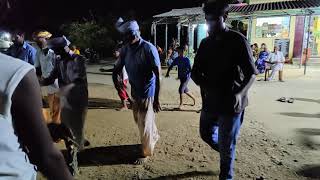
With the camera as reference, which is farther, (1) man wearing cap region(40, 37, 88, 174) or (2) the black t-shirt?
(1) man wearing cap region(40, 37, 88, 174)

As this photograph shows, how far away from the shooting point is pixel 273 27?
20297mm

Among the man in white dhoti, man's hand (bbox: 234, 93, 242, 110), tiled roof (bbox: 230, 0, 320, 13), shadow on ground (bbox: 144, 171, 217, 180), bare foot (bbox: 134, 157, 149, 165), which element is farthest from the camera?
tiled roof (bbox: 230, 0, 320, 13)

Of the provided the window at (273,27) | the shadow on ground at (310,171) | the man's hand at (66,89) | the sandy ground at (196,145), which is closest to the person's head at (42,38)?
the man's hand at (66,89)

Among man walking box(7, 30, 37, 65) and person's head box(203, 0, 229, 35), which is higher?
person's head box(203, 0, 229, 35)

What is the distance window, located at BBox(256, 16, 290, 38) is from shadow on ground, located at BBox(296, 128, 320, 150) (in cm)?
1460

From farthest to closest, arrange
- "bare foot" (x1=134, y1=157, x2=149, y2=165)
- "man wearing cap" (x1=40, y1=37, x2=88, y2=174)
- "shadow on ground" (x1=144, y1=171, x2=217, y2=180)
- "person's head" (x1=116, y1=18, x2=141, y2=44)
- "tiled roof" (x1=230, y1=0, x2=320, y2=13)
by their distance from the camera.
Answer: "tiled roof" (x1=230, y1=0, x2=320, y2=13)
"bare foot" (x1=134, y1=157, x2=149, y2=165)
"person's head" (x1=116, y1=18, x2=141, y2=44)
"man wearing cap" (x1=40, y1=37, x2=88, y2=174)
"shadow on ground" (x1=144, y1=171, x2=217, y2=180)

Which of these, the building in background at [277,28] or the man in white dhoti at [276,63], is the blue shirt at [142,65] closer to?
the man in white dhoti at [276,63]

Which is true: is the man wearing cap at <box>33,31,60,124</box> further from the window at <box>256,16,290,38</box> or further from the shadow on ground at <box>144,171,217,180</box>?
the window at <box>256,16,290,38</box>

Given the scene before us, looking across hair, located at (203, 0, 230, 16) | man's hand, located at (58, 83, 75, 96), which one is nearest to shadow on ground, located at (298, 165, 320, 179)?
hair, located at (203, 0, 230, 16)

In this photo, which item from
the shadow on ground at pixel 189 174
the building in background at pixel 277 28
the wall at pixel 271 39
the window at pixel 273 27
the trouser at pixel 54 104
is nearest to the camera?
the shadow on ground at pixel 189 174

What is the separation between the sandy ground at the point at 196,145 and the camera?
15.1ft

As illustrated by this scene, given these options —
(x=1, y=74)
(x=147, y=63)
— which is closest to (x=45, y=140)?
(x=1, y=74)

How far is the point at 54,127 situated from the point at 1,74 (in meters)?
3.25

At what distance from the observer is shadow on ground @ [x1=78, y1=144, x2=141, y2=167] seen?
4996 millimetres
